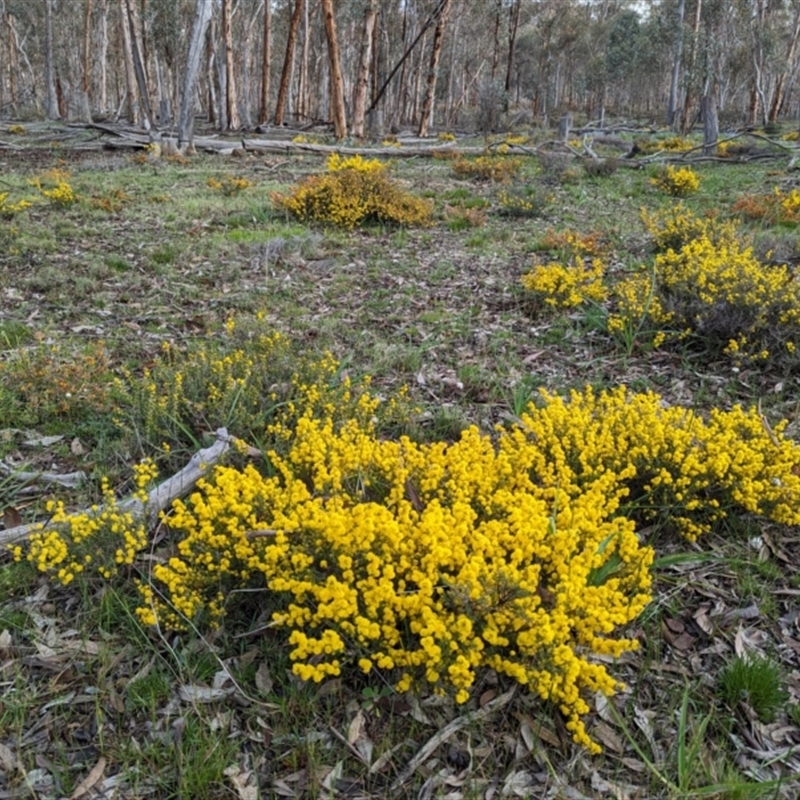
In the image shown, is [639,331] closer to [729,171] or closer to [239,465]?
[239,465]

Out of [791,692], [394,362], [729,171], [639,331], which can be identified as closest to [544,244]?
[639,331]

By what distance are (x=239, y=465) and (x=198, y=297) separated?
2.92 metres

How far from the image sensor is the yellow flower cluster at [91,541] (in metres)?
2.36

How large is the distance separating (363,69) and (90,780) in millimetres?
18715

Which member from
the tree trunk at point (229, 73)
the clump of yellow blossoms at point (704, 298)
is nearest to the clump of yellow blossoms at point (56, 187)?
the clump of yellow blossoms at point (704, 298)

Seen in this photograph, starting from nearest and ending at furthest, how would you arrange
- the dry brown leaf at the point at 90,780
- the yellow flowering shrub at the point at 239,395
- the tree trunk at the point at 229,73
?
the dry brown leaf at the point at 90,780, the yellow flowering shrub at the point at 239,395, the tree trunk at the point at 229,73

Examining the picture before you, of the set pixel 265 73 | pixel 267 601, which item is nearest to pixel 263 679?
pixel 267 601

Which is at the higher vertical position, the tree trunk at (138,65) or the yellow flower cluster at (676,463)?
the tree trunk at (138,65)

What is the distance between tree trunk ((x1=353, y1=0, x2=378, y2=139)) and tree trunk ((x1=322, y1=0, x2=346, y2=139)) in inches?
26.1

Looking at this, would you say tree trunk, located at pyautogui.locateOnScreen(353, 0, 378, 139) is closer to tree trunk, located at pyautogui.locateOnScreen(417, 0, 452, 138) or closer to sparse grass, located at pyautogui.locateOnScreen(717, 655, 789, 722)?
tree trunk, located at pyautogui.locateOnScreen(417, 0, 452, 138)

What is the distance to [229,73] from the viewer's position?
62.6 feet

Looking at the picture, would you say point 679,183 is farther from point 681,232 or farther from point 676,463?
point 676,463

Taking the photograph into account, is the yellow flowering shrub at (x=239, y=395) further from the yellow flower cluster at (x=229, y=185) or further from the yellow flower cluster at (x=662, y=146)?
the yellow flower cluster at (x=662, y=146)

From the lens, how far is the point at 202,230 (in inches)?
300
